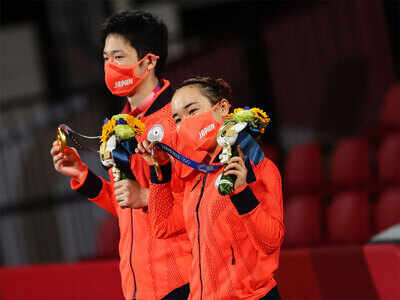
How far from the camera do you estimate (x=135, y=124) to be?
6.13 ft

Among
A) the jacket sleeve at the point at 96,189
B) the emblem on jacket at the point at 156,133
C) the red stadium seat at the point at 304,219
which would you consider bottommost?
the red stadium seat at the point at 304,219

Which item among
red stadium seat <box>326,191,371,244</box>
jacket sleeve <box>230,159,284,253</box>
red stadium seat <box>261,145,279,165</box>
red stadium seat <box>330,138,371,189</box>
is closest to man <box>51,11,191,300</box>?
jacket sleeve <box>230,159,284,253</box>

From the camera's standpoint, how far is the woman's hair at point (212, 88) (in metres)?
1.84

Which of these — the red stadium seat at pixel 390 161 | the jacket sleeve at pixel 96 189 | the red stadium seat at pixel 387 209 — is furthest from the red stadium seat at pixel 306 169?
the jacket sleeve at pixel 96 189

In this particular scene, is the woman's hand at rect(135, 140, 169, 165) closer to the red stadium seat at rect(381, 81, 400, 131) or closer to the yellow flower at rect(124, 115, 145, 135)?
the yellow flower at rect(124, 115, 145, 135)

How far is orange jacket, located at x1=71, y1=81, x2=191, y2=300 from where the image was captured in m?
1.95

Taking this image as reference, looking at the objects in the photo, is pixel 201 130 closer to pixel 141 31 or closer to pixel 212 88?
pixel 212 88

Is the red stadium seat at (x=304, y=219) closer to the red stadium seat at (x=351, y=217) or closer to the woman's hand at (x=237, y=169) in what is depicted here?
the red stadium seat at (x=351, y=217)

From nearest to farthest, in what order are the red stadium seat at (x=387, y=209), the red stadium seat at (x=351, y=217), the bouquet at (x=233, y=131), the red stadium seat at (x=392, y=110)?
1. the bouquet at (x=233, y=131)
2. the red stadium seat at (x=387, y=209)
3. the red stadium seat at (x=351, y=217)
4. the red stadium seat at (x=392, y=110)

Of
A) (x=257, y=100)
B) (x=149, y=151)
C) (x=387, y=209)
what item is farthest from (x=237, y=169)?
(x=257, y=100)

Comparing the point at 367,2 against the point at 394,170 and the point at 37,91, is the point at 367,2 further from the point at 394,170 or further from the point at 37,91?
the point at 37,91

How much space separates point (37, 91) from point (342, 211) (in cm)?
363

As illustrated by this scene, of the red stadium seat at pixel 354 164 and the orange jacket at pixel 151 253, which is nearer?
the orange jacket at pixel 151 253

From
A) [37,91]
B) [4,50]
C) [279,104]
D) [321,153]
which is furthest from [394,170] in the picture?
[4,50]
